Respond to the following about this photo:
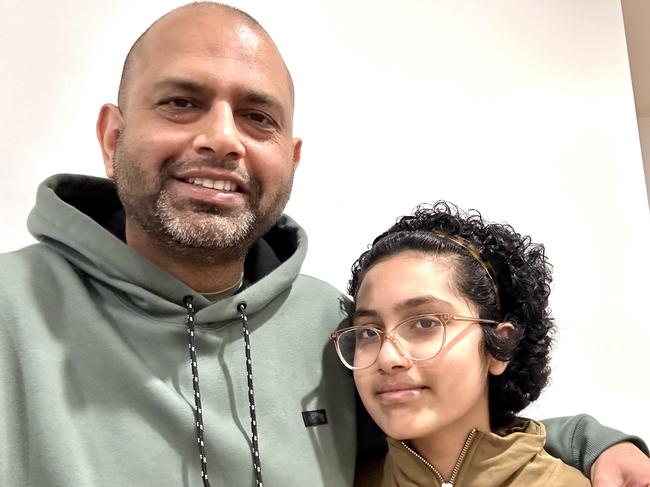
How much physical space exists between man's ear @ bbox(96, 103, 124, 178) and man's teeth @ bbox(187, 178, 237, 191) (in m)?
0.18

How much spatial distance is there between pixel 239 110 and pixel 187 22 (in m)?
0.18

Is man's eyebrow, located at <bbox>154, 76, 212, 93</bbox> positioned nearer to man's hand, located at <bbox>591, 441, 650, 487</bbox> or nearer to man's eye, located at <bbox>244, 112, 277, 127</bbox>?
man's eye, located at <bbox>244, 112, 277, 127</bbox>

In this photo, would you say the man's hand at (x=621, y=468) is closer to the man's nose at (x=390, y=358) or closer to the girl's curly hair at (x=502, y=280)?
the girl's curly hair at (x=502, y=280)

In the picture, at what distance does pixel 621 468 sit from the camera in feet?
3.36

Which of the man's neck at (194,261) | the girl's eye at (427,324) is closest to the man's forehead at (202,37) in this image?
the man's neck at (194,261)

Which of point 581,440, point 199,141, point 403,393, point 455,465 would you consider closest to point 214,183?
point 199,141

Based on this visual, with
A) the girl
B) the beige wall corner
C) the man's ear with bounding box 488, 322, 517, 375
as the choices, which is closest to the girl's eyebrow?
the girl

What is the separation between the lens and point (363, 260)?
45.6 inches

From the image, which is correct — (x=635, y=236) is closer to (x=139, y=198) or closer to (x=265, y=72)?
(x=265, y=72)

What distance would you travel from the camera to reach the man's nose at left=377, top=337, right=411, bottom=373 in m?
0.96

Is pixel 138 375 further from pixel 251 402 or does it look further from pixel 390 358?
pixel 390 358

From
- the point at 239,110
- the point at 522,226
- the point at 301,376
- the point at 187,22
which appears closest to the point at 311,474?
the point at 301,376

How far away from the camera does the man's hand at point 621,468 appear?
0.99 meters

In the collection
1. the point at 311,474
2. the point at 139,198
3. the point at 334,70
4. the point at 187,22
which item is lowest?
the point at 311,474
